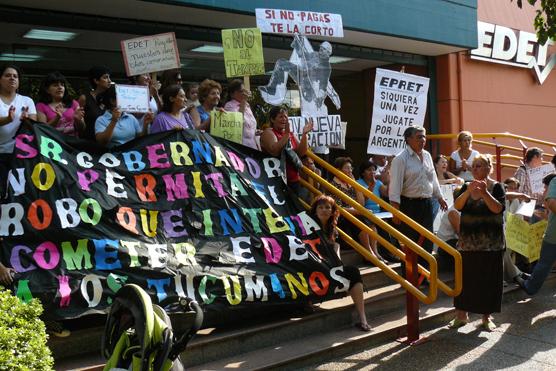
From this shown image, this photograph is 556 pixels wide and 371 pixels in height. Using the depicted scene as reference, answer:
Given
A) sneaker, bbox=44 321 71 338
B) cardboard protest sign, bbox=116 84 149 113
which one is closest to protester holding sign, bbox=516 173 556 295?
cardboard protest sign, bbox=116 84 149 113

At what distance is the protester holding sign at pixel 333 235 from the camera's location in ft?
19.6

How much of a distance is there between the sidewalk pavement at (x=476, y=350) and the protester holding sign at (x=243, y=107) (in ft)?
A: 8.39

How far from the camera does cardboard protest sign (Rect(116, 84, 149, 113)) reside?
217 inches

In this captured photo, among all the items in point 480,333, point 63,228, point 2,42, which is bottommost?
point 480,333

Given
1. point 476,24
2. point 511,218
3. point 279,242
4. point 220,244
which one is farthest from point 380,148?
point 476,24

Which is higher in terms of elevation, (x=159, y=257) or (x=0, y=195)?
(x=0, y=195)

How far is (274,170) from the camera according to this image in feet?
21.3

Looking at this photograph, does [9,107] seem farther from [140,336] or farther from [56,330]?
[140,336]

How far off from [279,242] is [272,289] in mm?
518

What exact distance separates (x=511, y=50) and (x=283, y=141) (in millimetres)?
8935

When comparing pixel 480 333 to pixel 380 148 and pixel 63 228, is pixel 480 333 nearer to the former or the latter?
pixel 380 148

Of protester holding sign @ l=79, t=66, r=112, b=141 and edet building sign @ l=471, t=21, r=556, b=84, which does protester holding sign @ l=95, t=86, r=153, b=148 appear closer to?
protester holding sign @ l=79, t=66, r=112, b=141

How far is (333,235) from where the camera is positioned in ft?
20.6

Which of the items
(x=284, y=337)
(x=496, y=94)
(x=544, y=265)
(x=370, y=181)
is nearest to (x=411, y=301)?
(x=284, y=337)
